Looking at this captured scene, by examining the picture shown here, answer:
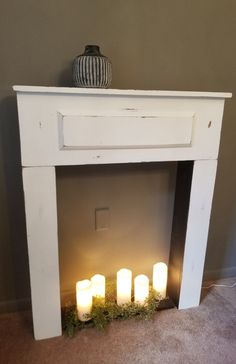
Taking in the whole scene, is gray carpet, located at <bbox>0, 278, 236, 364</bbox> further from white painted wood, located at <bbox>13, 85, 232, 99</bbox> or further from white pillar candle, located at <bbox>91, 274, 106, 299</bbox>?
white painted wood, located at <bbox>13, 85, 232, 99</bbox>

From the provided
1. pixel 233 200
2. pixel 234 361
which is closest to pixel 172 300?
pixel 234 361

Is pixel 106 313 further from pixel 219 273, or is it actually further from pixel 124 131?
pixel 124 131

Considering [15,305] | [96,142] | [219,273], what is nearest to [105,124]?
[96,142]

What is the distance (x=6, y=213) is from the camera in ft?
4.06

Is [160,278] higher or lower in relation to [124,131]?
lower

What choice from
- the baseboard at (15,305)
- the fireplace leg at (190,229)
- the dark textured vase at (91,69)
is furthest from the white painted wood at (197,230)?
the baseboard at (15,305)

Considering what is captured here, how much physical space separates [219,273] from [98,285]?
808 mm

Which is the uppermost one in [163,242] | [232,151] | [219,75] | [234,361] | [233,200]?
[219,75]

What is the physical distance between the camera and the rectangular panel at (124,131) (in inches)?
40.0

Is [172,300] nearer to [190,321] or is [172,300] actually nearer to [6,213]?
[190,321]

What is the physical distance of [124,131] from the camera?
1075 millimetres

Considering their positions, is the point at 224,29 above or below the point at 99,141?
above

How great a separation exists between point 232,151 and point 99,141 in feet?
2.59

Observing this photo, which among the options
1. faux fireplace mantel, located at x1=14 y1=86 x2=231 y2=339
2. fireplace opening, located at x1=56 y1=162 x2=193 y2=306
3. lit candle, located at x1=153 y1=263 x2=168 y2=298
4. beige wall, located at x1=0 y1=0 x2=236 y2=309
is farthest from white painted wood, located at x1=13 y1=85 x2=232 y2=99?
lit candle, located at x1=153 y1=263 x2=168 y2=298
